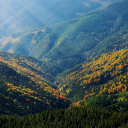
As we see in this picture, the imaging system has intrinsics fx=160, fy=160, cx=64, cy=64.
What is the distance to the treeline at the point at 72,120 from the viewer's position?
146 m

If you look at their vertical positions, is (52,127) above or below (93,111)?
below

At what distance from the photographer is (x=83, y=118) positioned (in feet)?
535

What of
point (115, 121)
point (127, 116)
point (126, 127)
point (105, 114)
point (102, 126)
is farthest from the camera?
point (105, 114)

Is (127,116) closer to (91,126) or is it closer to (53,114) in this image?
(91,126)

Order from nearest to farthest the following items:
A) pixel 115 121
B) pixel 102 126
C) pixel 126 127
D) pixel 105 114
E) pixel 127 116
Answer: pixel 126 127 → pixel 102 126 → pixel 115 121 → pixel 127 116 → pixel 105 114

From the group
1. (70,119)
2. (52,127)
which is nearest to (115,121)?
(70,119)

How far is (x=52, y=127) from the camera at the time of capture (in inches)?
5763

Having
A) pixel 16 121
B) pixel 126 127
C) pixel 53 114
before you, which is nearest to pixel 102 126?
pixel 126 127

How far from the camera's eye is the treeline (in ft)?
479

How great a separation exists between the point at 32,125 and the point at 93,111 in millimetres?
67967

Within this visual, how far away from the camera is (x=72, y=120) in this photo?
158375 millimetres

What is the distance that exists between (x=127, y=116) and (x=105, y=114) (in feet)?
72.5

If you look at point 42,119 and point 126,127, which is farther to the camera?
point 42,119

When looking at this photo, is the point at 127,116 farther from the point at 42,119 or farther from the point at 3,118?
the point at 3,118
